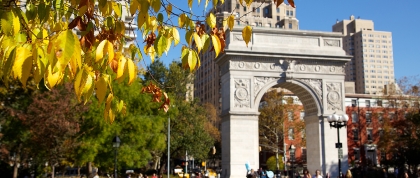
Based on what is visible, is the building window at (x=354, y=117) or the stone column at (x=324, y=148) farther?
the building window at (x=354, y=117)

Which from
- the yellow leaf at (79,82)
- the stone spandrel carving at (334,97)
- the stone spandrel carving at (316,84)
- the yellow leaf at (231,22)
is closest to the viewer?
the yellow leaf at (79,82)

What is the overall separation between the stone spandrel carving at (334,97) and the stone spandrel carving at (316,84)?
551mm

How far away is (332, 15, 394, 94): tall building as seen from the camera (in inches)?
5650

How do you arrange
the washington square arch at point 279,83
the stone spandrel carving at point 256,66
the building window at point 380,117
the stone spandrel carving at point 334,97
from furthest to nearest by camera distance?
the building window at point 380,117
the stone spandrel carving at point 334,97
the stone spandrel carving at point 256,66
the washington square arch at point 279,83

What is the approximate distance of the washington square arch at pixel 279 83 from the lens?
1144 inches

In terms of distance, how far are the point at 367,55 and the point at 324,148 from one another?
12198 cm

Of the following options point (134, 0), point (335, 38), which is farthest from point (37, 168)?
point (134, 0)

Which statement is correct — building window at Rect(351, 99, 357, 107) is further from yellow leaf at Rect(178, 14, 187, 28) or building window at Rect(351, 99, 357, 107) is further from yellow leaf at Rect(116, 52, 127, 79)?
yellow leaf at Rect(116, 52, 127, 79)

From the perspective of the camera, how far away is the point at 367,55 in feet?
474

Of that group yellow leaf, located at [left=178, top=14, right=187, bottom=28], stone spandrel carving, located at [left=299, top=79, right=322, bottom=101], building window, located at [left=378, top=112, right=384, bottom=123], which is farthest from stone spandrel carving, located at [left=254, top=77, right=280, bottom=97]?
yellow leaf, located at [left=178, top=14, right=187, bottom=28]

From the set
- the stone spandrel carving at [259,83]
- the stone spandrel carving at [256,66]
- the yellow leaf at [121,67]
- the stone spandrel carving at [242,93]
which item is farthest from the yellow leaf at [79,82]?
the stone spandrel carving at [259,83]

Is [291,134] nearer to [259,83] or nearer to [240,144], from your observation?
[259,83]

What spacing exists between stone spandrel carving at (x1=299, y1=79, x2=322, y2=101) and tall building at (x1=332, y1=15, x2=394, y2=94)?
381 feet

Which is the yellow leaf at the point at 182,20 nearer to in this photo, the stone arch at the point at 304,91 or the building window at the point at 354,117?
the stone arch at the point at 304,91
